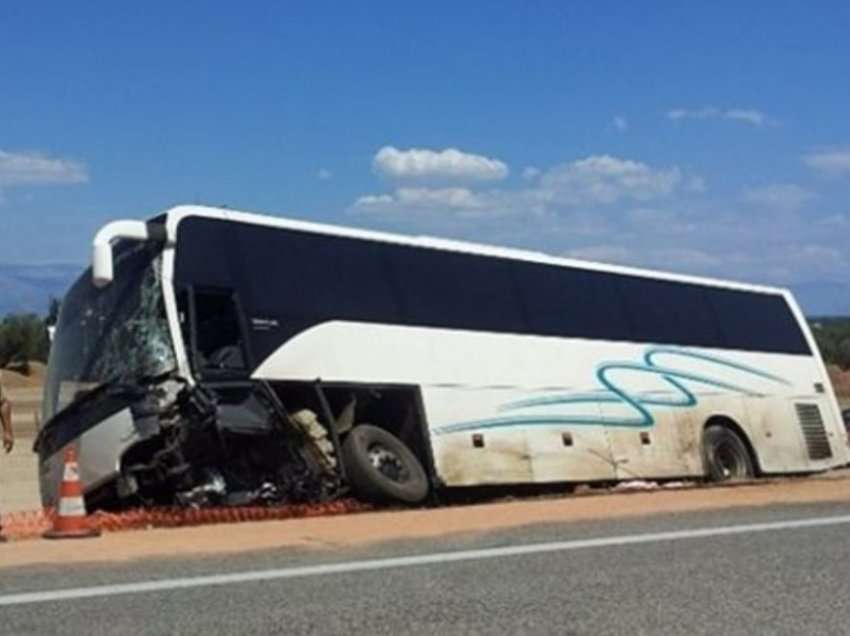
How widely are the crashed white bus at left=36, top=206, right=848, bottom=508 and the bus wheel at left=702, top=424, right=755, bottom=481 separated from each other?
0.13 ft

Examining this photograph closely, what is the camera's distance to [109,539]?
11.6m

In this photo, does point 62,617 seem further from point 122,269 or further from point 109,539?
point 122,269

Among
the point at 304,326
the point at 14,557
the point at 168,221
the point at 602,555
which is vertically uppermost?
the point at 168,221

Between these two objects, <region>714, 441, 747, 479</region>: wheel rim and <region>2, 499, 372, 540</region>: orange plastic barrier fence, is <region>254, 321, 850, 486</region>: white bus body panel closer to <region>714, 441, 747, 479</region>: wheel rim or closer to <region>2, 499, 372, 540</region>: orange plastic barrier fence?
<region>714, 441, 747, 479</region>: wheel rim

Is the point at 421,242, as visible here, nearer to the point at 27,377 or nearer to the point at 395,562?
the point at 395,562

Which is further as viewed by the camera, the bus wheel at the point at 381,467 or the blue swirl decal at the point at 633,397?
the blue swirl decal at the point at 633,397

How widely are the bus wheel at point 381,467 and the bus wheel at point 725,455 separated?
602cm

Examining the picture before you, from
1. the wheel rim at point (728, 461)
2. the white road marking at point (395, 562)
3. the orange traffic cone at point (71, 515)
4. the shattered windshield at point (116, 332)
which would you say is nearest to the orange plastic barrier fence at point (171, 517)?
the orange traffic cone at point (71, 515)

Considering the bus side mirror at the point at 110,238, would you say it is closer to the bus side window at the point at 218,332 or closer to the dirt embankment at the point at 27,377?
the bus side window at the point at 218,332

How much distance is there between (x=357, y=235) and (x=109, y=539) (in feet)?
18.8

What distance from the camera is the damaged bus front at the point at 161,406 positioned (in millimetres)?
13203

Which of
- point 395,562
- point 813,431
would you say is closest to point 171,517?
point 395,562

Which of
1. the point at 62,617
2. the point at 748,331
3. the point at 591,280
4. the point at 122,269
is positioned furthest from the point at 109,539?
the point at 748,331

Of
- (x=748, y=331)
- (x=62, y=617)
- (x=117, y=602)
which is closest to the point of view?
(x=62, y=617)
